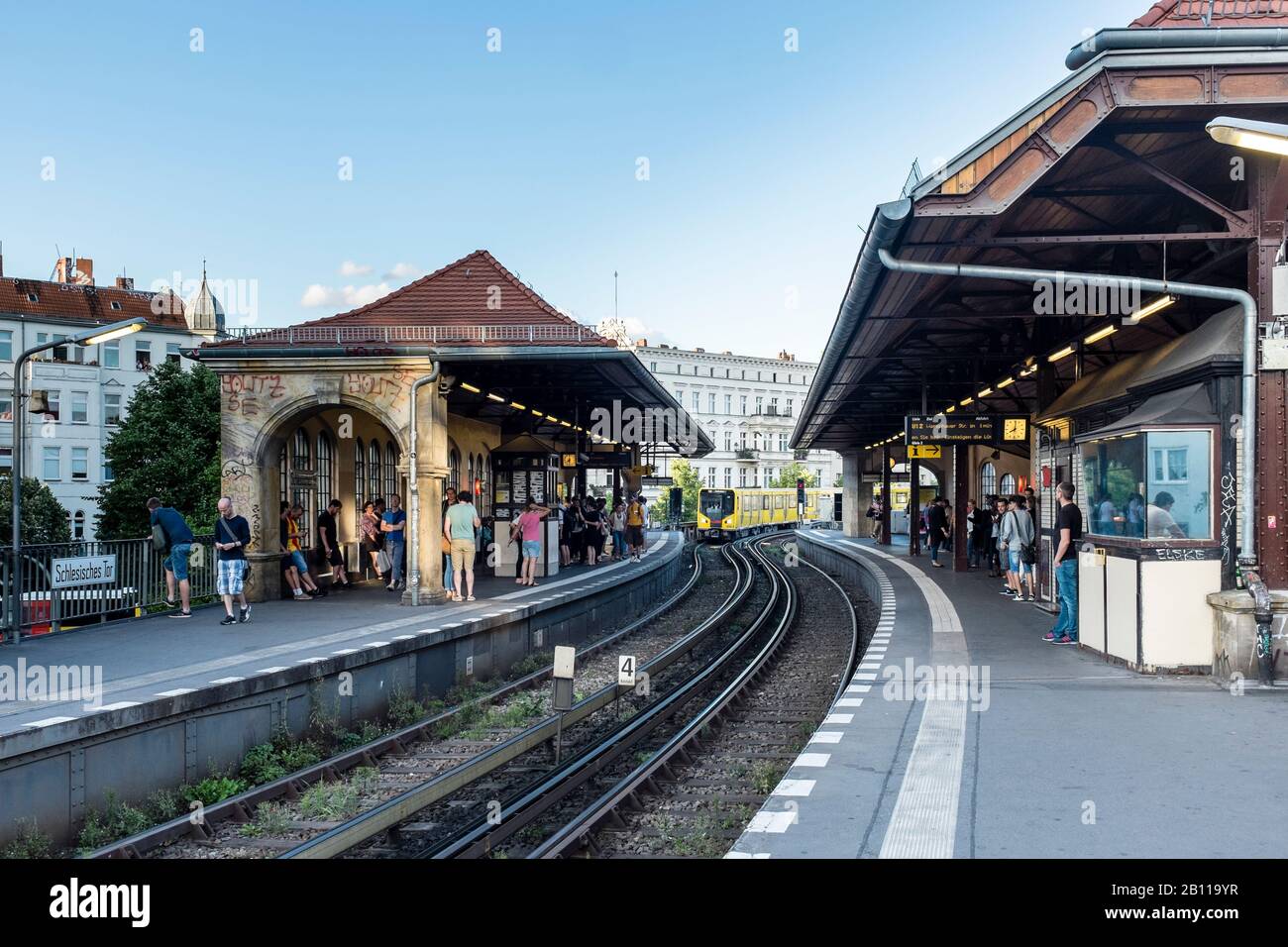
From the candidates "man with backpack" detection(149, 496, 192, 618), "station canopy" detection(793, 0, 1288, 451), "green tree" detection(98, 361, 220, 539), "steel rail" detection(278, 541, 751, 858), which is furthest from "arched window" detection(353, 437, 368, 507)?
"green tree" detection(98, 361, 220, 539)

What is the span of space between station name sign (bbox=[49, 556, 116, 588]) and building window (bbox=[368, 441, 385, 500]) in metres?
9.22

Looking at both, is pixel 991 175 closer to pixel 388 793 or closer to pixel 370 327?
pixel 388 793

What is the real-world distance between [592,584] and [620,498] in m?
14.0

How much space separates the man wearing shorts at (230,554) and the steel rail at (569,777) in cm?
556

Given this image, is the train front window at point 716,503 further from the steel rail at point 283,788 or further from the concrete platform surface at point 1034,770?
the concrete platform surface at point 1034,770

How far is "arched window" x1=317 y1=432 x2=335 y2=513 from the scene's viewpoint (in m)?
20.2

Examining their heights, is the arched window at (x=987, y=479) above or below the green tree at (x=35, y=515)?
above

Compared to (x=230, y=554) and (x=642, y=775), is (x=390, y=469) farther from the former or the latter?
(x=642, y=775)

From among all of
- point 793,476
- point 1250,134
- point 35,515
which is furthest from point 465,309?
point 793,476

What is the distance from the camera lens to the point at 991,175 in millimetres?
10469

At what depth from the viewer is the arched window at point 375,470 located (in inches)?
907

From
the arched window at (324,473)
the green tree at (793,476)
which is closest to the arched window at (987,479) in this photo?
the arched window at (324,473)
